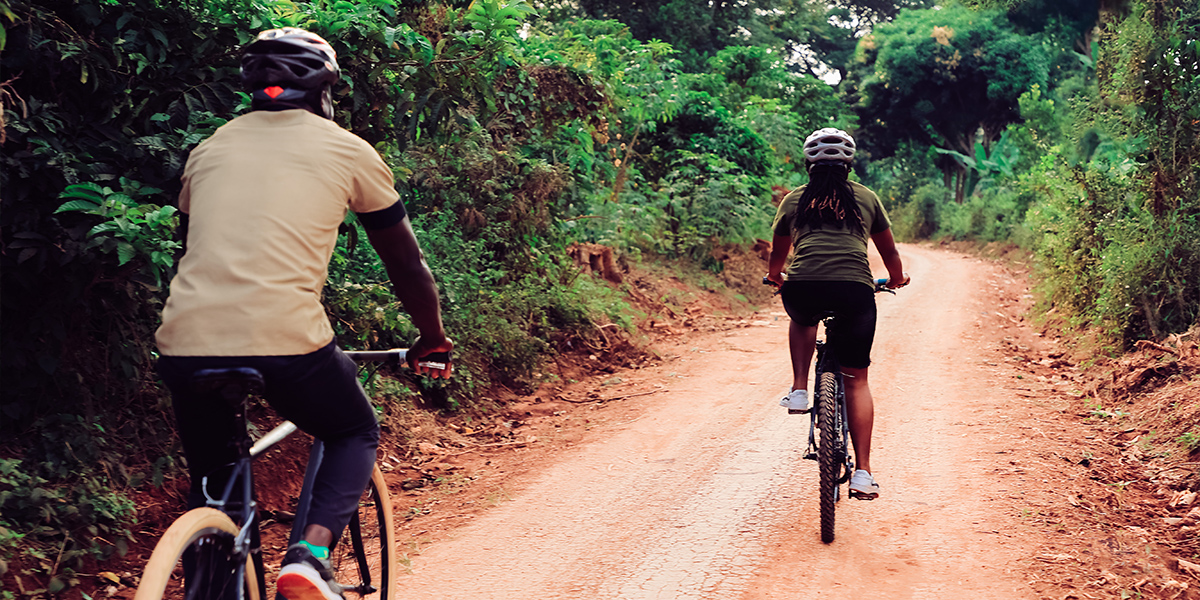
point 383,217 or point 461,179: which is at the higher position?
point 383,217

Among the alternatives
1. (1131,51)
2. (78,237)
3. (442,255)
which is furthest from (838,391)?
(1131,51)

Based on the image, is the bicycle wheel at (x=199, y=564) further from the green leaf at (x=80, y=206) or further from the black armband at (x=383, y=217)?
the green leaf at (x=80, y=206)

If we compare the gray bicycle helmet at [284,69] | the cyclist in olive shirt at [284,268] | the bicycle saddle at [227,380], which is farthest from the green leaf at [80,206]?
the bicycle saddle at [227,380]

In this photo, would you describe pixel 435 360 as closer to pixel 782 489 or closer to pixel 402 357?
pixel 402 357

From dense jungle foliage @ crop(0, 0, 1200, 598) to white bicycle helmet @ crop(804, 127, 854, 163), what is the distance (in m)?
2.26

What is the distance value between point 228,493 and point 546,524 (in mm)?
2619

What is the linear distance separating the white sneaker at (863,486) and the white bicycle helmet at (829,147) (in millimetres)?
1696

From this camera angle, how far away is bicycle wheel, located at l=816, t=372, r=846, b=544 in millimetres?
4434

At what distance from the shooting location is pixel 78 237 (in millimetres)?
3707

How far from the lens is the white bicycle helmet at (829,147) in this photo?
468cm

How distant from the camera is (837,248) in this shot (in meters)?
4.64

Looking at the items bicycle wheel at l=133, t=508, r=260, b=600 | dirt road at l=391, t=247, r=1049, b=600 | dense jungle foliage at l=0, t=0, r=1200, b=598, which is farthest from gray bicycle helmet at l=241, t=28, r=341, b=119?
dirt road at l=391, t=247, r=1049, b=600

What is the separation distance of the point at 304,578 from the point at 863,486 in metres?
3.13

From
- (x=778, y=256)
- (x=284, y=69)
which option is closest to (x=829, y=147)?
(x=778, y=256)
